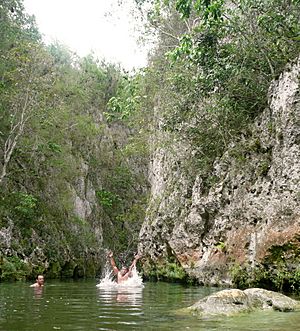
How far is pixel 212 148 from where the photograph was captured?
21.9 metres

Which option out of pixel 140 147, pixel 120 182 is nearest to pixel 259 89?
pixel 140 147

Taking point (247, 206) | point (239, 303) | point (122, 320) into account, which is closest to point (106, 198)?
point (247, 206)

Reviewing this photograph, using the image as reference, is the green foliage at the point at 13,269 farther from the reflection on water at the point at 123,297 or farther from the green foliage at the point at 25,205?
the reflection on water at the point at 123,297

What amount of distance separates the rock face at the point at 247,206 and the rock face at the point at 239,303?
4824 millimetres

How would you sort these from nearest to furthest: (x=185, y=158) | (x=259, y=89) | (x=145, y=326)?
(x=145, y=326)
(x=259, y=89)
(x=185, y=158)

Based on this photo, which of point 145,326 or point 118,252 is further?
point 118,252

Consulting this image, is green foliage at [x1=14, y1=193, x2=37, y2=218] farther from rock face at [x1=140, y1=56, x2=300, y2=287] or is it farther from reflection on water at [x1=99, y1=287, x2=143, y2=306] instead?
reflection on water at [x1=99, y1=287, x2=143, y2=306]

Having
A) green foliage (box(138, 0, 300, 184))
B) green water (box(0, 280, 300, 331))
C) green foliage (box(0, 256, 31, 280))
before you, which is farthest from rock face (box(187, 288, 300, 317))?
green foliage (box(0, 256, 31, 280))

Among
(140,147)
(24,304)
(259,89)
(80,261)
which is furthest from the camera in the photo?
(80,261)

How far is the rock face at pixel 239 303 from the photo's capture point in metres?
8.23

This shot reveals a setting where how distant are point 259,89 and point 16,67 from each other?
14457 mm

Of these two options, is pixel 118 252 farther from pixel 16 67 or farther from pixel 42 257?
pixel 16 67

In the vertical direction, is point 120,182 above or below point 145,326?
above

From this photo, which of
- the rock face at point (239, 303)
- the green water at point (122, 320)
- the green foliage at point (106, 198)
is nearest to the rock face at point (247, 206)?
the rock face at point (239, 303)
